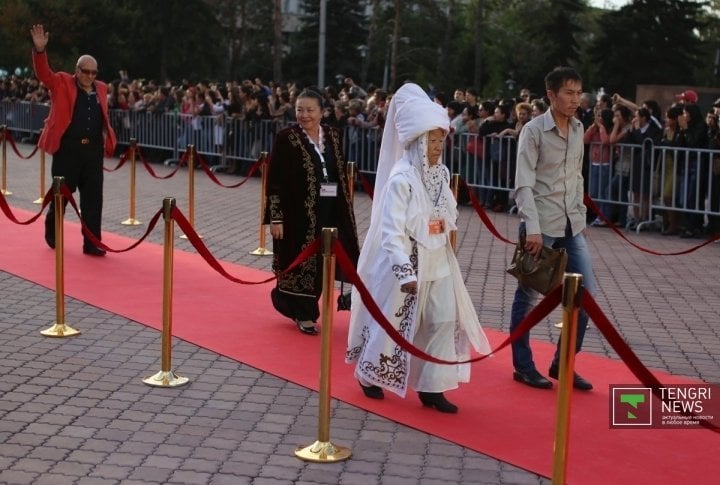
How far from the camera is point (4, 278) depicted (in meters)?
10.6

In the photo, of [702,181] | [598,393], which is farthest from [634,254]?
[598,393]

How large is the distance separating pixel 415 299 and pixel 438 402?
60 cm

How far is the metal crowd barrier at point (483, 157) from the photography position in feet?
47.5

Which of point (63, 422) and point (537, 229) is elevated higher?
point (537, 229)

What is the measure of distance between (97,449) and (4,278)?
203 inches

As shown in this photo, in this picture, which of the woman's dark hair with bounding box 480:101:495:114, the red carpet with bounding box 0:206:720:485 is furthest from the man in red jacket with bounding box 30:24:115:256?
the woman's dark hair with bounding box 480:101:495:114

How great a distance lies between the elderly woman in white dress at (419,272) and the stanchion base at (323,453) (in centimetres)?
82

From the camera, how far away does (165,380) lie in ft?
23.3

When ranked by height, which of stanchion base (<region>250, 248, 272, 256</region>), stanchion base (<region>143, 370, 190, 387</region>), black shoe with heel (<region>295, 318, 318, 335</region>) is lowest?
stanchion base (<region>143, 370, 190, 387</region>)

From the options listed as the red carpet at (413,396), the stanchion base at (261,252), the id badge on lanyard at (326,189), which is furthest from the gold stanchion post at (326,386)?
the stanchion base at (261,252)

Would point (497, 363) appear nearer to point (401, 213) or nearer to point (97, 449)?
point (401, 213)

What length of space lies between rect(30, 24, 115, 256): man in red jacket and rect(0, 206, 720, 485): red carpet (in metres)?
0.74

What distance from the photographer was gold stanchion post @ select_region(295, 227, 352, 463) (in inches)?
226

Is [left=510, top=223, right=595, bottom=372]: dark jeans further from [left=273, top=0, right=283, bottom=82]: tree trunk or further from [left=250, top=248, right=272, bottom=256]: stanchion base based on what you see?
[left=273, top=0, right=283, bottom=82]: tree trunk
